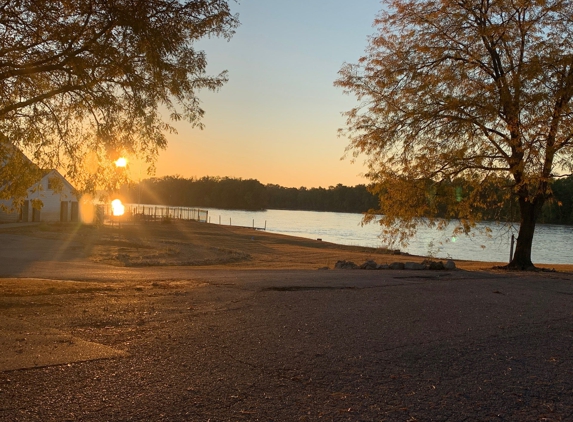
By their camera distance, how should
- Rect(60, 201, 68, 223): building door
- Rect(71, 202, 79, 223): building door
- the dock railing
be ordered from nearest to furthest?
Rect(60, 201, 68, 223): building door, Rect(71, 202, 79, 223): building door, the dock railing

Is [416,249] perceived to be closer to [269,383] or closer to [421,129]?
[421,129]

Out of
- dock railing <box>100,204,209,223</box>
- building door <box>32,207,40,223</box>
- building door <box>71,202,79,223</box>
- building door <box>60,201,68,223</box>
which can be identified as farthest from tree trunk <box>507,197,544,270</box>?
dock railing <box>100,204,209,223</box>

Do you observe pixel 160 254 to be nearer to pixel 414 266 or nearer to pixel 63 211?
pixel 414 266

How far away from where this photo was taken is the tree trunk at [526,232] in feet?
65.6

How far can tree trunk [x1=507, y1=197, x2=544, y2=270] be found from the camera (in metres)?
20.0

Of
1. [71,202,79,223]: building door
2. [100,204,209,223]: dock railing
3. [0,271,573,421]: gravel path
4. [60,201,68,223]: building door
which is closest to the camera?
[0,271,573,421]: gravel path

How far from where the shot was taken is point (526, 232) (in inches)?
795

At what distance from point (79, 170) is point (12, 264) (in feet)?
35.4

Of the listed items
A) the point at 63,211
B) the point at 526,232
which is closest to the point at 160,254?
the point at 526,232

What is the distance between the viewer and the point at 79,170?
1223cm

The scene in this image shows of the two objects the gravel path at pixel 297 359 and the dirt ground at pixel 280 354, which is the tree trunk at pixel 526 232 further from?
the gravel path at pixel 297 359

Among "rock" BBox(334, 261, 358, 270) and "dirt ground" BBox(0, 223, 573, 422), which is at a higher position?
"dirt ground" BBox(0, 223, 573, 422)

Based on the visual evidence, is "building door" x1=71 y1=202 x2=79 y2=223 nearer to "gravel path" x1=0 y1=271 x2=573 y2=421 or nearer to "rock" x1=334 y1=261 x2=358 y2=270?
"rock" x1=334 y1=261 x2=358 y2=270

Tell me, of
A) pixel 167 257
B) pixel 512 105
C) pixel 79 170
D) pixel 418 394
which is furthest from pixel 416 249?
pixel 418 394
